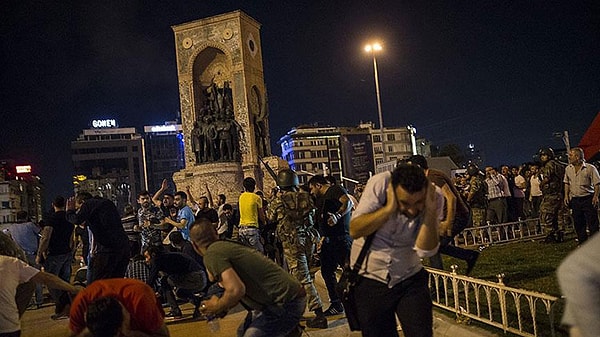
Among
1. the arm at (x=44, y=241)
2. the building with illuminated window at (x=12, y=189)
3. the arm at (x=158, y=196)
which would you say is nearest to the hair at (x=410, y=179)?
the arm at (x=44, y=241)

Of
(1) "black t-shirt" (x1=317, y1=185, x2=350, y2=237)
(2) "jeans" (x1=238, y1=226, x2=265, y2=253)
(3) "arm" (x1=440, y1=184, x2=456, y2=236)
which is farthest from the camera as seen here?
(2) "jeans" (x1=238, y1=226, x2=265, y2=253)

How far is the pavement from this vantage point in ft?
18.4

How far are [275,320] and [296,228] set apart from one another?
9.59 feet

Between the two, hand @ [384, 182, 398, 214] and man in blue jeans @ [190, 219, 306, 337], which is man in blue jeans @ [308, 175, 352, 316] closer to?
man in blue jeans @ [190, 219, 306, 337]

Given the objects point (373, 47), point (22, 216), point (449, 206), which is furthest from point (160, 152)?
point (449, 206)

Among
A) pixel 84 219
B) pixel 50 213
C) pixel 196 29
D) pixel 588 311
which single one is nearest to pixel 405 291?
pixel 588 311

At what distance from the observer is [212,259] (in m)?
3.88

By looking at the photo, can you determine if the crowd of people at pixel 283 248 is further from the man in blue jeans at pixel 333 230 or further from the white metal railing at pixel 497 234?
the white metal railing at pixel 497 234

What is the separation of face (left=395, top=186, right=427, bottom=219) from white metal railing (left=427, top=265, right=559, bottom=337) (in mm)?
1490

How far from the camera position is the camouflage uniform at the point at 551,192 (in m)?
10.5

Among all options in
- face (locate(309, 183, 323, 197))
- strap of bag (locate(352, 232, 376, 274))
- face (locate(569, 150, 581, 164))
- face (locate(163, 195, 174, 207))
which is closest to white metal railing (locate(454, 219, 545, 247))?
face (locate(569, 150, 581, 164))

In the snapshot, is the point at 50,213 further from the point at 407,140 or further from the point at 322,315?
the point at 407,140

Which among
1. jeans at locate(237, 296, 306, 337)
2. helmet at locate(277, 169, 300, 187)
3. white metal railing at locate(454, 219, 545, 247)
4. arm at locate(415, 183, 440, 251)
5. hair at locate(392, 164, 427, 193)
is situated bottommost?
white metal railing at locate(454, 219, 545, 247)

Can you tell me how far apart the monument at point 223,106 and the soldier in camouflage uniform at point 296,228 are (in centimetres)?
1464
